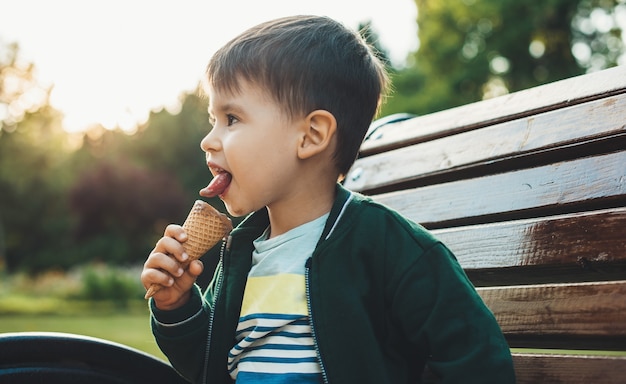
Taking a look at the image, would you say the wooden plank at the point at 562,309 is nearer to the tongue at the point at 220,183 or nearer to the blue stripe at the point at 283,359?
the blue stripe at the point at 283,359

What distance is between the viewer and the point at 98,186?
23.2m

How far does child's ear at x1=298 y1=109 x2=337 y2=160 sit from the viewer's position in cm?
144

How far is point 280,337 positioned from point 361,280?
0.21 meters

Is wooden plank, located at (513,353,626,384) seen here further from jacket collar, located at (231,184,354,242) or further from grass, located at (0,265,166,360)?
grass, located at (0,265,166,360)

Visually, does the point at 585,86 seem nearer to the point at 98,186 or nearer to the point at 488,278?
the point at 488,278

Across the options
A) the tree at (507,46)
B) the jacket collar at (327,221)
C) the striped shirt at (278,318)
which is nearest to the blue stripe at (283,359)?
the striped shirt at (278,318)

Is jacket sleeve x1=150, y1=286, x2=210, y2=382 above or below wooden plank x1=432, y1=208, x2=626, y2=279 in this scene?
above

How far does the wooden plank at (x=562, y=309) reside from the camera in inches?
49.5

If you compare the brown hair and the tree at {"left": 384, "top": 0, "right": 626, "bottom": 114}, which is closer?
the brown hair

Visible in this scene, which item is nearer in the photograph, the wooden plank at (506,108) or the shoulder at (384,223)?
the shoulder at (384,223)

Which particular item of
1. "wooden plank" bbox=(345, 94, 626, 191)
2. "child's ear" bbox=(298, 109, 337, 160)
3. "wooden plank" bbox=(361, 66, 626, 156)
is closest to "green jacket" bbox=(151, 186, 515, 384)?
"child's ear" bbox=(298, 109, 337, 160)

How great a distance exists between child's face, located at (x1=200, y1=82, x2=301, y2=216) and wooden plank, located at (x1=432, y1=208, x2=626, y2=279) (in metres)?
0.45

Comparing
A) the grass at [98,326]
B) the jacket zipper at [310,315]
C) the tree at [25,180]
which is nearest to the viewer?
the jacket zipper at [310,315]

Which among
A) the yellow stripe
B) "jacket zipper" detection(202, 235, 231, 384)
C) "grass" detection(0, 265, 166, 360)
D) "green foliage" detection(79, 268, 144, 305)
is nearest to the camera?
the yellow stripe
